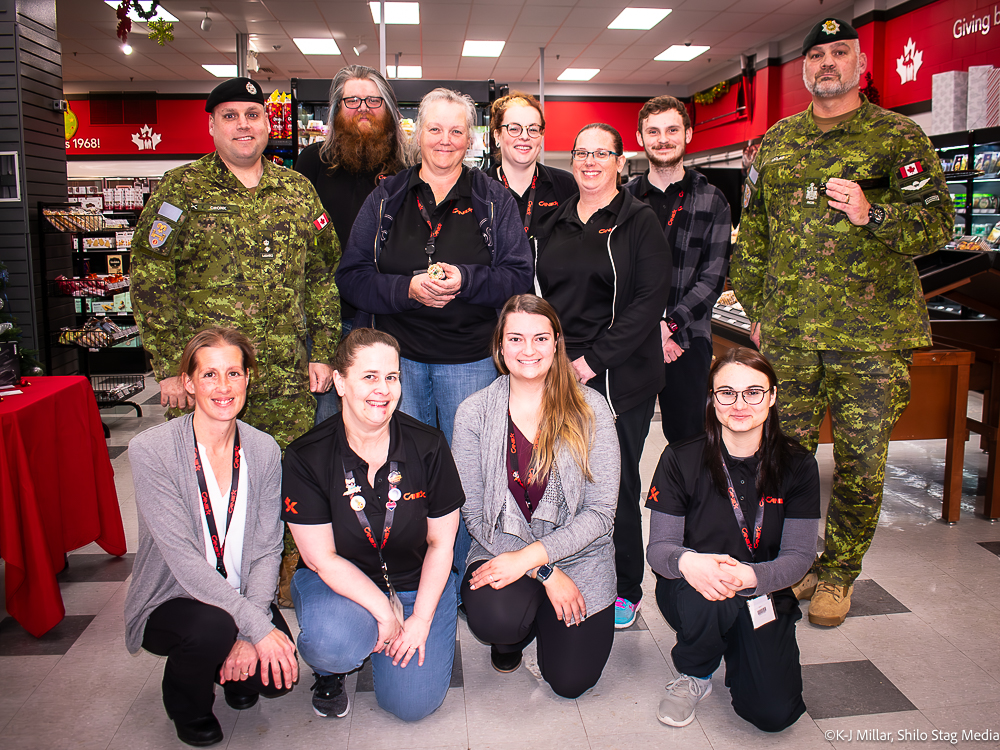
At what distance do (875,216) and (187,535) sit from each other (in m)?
2.28

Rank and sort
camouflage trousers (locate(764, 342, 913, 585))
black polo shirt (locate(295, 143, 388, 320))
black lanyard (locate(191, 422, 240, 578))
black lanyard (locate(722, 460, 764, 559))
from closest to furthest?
black lanyard (locate(191, 422, 240, 578)), black lanyard (locate(722, 460, 764, 559)), camouflage trousers (locate(764, 342, 913, 585)), black polo shirt (locate(295, 143, 388, 320))

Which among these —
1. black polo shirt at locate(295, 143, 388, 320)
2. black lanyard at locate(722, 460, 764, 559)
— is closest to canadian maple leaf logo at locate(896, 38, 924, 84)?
black polo shirt at locate(295, 143, 388, 320)

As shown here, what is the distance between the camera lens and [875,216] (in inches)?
92.1

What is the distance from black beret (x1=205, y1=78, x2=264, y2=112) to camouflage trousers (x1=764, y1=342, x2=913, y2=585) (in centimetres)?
199

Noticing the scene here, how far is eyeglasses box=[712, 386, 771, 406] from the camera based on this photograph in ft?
6.59

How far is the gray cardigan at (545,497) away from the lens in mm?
2107

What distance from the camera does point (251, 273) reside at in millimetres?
2342

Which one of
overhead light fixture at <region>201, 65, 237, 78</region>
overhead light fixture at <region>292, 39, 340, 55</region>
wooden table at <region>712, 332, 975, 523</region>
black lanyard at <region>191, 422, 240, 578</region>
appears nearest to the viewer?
black lanyard at <region>191, 422, 240, 578</region>

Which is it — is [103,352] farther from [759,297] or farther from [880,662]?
[880,662]

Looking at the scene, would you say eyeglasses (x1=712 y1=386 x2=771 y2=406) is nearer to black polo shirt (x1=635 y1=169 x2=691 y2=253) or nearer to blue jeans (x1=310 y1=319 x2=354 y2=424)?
black polo shirt (x1=635 y1=169 x2=691 y2=253)

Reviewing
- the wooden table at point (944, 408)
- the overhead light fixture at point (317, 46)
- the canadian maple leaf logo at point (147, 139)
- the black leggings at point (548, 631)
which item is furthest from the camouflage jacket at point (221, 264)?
the canadian maple leaf logo at point (147, 139)

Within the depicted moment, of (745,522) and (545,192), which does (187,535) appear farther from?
(545,192)

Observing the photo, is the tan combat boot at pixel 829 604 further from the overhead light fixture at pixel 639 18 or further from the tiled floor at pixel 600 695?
the overhead light fixture at pixel 639 18

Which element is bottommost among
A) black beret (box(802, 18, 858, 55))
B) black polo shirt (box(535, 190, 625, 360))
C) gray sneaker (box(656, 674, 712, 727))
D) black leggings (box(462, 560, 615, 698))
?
gray sneaker (box(656, 674, 712, 727))
